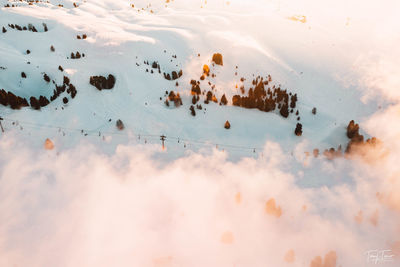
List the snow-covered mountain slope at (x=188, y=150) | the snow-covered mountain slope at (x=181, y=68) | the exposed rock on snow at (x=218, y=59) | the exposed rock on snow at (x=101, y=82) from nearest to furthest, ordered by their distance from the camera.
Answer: the snow-covered mountain slope at (x=188, y=150) → the snow-covered mountain slope at (x=181, y=68) → the exposed rock on snow at (x=101, y=82) → the exposed rock on snow at (x=218, y=59)

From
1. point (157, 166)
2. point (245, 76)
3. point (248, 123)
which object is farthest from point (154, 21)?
point (157, 166)

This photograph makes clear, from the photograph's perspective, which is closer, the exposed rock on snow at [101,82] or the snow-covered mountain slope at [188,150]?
the snow-covered mountain slope at [188,150]

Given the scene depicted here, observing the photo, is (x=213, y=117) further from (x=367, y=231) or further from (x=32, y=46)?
(x=32, y=46)

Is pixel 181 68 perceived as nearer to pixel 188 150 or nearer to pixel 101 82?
pixel 101 82

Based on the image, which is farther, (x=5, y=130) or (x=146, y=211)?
(x=5, y=130)

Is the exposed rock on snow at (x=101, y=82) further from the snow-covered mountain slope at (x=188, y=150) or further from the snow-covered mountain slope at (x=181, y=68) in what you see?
the snow-covered mountain slope at (x=181, y=68)

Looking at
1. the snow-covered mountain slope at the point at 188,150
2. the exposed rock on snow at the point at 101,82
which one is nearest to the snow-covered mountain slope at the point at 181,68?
the snow-covered mountain slope at the point at 188,150
